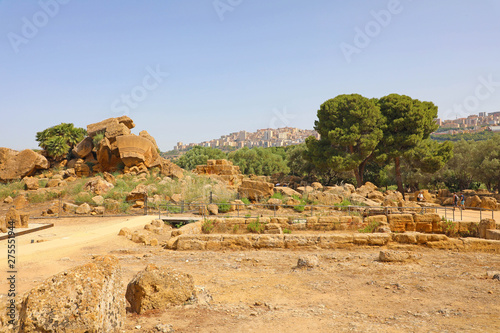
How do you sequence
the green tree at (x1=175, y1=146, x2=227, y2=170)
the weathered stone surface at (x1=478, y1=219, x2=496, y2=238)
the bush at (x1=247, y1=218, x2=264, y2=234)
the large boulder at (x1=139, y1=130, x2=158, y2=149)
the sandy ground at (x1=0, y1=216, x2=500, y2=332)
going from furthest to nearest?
the green tree at (x1=175, y1=146, x2=227, y2=170), the large boulder at (x1=139, y1=130, x2=158, y2=149), the bush at (x1=247, y1=218, x2=264, y2=234), the weathered stone surface at (x1=478, y1=219, x2=496, y2=238), the sandy ground at (x1=0, y1=216, x2=500, y2=332)

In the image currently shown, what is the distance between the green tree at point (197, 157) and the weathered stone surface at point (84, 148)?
45.5ft

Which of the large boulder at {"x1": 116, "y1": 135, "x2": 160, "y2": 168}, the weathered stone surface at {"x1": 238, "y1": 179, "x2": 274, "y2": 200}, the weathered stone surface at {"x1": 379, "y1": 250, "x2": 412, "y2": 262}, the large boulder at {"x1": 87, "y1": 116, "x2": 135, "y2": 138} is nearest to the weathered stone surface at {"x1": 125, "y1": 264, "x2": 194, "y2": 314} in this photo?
the weathered stone surface at {"x1": 379, "y1": 250, "x2": 412, "y2": 262}

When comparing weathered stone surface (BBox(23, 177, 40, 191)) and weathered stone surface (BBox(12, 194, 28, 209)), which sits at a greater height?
weathered stone surface (BBox(23, 177, 40, 191))

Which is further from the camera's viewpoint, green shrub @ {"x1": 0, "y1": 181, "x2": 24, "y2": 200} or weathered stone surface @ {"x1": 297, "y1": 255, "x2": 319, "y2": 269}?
green shrub @ {"x1": 0, "y1": 181, "x2": 24, "y2": 200}

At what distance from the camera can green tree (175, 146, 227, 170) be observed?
42.2 m

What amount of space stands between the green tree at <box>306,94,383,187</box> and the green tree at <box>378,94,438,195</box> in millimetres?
955

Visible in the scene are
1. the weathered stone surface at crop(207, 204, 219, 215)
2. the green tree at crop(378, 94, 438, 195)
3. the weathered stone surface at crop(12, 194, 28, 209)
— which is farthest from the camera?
the green tree at crop(378, 94, 438, 195)

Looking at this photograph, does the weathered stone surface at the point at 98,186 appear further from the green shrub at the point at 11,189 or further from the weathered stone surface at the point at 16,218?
the weathered stone surface at the point at 16,218

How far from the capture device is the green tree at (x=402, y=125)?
27.6m

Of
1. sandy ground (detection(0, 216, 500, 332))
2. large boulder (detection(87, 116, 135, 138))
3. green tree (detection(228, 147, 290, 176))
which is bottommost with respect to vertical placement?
sandy ground (detection(0, 216, 500, 332))

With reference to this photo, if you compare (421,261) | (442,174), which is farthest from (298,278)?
(442,174)

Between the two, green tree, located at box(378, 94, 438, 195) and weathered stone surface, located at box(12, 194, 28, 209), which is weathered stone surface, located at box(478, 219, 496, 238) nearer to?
green tree, located at box(378, 94, 438, 195)

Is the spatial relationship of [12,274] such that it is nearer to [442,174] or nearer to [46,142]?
[46,142]

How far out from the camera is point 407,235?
10031mm
